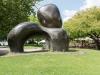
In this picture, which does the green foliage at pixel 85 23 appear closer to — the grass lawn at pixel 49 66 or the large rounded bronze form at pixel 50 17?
the large rounded bronze form at pixel 50 17

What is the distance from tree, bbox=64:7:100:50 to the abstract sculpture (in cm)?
1929

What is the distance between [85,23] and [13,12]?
644 inches

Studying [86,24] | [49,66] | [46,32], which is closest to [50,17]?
[46,32]

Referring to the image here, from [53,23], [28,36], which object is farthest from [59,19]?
[28,36]

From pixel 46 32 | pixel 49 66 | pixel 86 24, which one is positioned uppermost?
pixel 86 24

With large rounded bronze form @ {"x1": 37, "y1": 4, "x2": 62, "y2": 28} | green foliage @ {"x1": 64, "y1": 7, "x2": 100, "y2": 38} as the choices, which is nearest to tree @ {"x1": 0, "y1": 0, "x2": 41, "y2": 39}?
large rounded bronze form @ {"x1": 37, "y1": 4, "x2": 62, "y2": 28}

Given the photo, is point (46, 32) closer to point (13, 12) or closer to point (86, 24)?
point (13, 12)

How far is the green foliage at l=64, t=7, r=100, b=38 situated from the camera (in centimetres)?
4878

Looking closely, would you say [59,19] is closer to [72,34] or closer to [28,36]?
[28,36]

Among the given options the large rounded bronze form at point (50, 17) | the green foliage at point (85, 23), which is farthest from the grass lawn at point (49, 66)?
the green foliage at point (85, 23)

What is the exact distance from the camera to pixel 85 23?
164 ft

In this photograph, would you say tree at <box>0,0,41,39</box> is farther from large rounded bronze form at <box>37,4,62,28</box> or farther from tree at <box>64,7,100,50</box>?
tree at <box>64,7,100,50</box>

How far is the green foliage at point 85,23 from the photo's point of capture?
48.8 m

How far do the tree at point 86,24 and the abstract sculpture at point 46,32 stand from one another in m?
19.3
